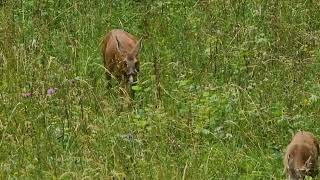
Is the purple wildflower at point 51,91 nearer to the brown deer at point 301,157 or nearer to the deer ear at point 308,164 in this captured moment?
the brown deer at point 301,157

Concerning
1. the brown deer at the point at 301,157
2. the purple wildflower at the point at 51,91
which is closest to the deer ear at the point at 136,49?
the purple wildflower at the point at 51,91

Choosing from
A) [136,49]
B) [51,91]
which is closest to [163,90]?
[51,91]

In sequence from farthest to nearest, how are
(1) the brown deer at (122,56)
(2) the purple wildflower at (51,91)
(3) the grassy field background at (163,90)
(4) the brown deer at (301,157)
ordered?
1. (1) the brown deer at (122,56)
2. (2) the purple wildflower at (51,91)
3. (3) the grassy field background at (163,90)
4. (4) the brown deer at (301,157)

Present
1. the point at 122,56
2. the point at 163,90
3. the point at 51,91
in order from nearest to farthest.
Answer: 1. the point at 51,91
2. the point at 163,90
3. the point at 122,56

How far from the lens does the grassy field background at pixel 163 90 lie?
22.5ft

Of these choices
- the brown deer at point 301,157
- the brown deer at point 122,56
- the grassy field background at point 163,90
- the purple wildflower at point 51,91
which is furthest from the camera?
the brown deer at point 122,56

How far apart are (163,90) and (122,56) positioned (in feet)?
4.25

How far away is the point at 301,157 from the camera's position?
6602 mm

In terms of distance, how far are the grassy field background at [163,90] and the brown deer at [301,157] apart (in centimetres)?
28

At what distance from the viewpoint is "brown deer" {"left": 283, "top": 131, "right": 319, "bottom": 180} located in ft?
21.0

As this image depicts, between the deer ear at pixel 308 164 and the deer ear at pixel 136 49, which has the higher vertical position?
the deer ear at pixel 136 49

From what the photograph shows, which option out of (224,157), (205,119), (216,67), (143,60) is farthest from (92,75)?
(224,157)

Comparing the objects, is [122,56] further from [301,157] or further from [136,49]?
[301,157]

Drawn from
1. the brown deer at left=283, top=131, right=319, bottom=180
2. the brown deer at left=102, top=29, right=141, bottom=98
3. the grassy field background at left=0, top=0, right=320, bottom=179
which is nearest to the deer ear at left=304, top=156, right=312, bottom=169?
the brown deer at left=283, top=131, right=319, bottom=180
